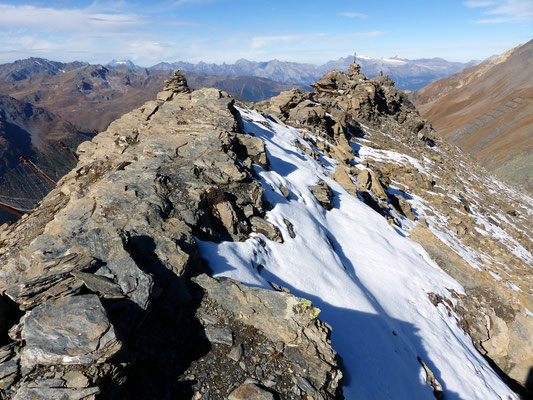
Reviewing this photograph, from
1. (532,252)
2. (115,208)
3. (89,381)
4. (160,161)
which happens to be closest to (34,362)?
(89,381)

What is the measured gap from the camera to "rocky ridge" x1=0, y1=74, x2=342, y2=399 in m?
6.32

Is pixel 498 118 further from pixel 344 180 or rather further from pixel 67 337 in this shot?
pixel 67 337

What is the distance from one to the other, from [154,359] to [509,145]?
124414mm

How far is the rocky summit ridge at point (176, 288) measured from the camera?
6500 millimetres

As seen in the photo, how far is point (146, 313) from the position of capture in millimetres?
8055

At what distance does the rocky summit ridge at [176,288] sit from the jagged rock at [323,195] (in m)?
0.19

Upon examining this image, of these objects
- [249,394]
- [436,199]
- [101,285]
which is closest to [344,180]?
[436,199]

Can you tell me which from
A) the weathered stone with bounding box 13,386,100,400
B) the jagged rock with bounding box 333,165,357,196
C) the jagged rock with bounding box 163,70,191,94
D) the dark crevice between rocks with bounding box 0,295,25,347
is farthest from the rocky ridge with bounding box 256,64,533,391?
the dark crevice between rocks with bounding box 0,295,25,347

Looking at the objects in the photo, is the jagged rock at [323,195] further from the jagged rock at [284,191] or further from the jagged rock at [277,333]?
the jagged rock at [277,333]

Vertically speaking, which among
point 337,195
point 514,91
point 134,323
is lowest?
point 337,195

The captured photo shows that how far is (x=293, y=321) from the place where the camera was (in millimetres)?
9555

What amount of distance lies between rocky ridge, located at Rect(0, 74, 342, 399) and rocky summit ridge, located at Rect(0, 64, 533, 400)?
4cm

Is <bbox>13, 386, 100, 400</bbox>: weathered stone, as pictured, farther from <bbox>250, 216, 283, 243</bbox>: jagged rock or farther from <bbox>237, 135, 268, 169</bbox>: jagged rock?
<bbox>237, 135, 268, 169</bbox>: jagged rock

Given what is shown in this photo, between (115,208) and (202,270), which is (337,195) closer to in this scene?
(202,270)
